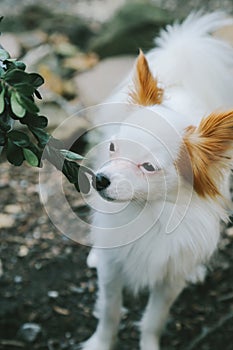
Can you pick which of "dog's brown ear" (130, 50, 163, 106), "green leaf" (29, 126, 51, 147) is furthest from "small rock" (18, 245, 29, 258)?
"green leaf" (29, 126, 51, 147)

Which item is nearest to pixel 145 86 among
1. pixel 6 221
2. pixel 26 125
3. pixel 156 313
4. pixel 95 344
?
pixel 26 125

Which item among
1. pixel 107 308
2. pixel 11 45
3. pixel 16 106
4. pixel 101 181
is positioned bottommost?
pixel 107 308

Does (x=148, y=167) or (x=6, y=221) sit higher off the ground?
(x=148, y=167)

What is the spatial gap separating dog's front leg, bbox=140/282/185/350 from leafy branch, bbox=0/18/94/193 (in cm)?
86

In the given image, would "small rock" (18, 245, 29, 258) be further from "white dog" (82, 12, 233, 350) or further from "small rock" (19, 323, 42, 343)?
"white dog" (82, 12, 233, 350)

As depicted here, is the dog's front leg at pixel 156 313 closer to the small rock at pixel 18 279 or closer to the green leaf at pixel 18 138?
the small rock at pixel 18 279

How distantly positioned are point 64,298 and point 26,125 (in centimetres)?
143

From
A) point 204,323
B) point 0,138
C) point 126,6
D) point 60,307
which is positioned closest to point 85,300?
point 60,307

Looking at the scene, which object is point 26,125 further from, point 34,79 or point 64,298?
point 64,298

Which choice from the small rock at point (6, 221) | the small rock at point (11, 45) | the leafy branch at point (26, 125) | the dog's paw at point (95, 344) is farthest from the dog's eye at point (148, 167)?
the small rock at point (11, 45)

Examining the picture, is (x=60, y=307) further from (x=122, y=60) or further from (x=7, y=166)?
(x=122, y=60)

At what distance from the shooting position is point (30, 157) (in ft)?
4.58

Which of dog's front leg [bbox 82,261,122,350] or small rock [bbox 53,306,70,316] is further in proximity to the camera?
small rock [bbox 53,306,70,316]

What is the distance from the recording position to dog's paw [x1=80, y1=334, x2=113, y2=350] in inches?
98.9
